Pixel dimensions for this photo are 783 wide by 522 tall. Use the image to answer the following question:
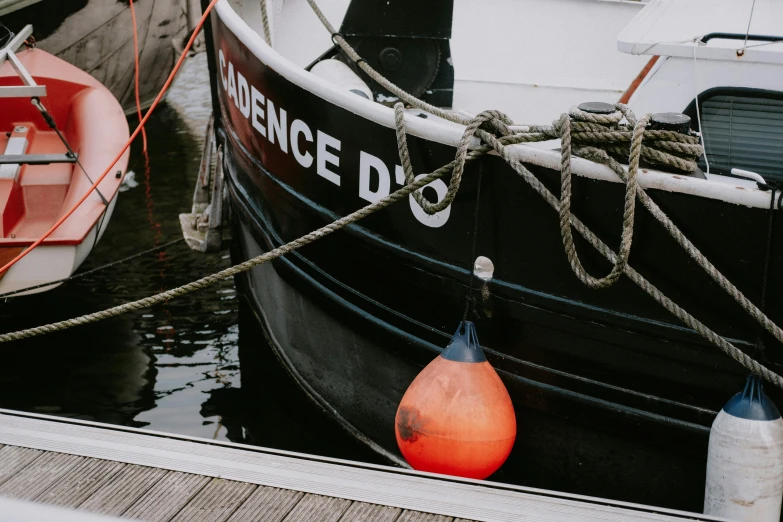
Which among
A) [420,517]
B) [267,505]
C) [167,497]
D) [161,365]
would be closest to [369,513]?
[420,517]

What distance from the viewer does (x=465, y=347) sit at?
10.1ft

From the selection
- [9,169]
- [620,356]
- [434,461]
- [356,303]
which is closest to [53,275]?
[9,169]

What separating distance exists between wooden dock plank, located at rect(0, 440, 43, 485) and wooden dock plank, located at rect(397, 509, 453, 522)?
136 cm

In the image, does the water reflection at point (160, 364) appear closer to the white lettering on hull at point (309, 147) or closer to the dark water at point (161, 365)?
the dark water at point (161, 365)

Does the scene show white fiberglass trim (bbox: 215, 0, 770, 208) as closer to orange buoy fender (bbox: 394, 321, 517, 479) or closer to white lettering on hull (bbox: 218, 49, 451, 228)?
white lettering on hull (bbox: 218, 49, 451, 228)

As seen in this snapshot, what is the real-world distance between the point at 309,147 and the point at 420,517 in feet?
5.68

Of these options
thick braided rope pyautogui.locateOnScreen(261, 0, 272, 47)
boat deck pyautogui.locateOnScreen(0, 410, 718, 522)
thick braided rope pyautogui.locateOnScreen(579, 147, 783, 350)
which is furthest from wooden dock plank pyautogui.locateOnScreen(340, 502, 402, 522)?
thick braided rope pyautogui.locateOnScreen(261, 0, 272, 47)

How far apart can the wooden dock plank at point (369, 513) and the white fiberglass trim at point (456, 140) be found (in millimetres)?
1258

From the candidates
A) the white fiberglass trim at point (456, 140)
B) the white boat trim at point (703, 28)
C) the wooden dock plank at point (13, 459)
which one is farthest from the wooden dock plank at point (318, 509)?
the white boat trim at point (703, 28)

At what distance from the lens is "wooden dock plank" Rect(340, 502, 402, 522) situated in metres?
2.71

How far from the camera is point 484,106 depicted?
5496 mm

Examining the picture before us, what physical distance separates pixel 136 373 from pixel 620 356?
3.27 meters

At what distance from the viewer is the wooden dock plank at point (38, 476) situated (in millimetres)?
2855

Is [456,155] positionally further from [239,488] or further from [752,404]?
[239,488]
